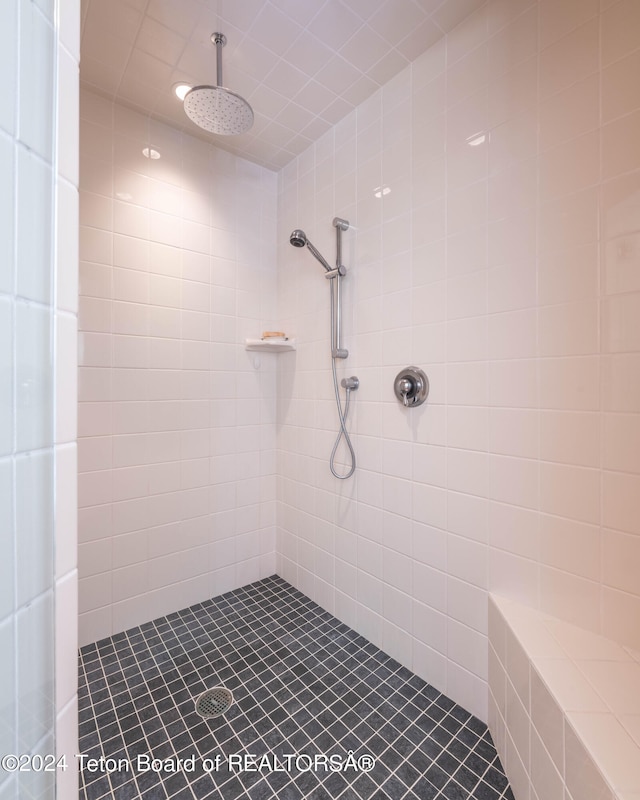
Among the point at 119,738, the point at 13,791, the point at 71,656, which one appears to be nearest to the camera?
the point at 13,791

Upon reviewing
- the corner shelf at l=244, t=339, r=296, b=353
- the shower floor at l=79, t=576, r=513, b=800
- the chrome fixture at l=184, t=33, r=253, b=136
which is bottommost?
the shower floor at l=79, t=576, r=513, b=800

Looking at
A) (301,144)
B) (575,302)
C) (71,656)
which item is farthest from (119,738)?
(301,144)

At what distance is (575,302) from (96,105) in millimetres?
2022

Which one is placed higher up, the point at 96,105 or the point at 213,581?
the point at 96,105

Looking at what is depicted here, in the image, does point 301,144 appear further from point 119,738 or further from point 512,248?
point 119,738

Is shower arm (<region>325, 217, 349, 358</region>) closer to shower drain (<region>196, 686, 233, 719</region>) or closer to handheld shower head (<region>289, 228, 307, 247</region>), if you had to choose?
handheld shower head (<region>289, 228, 307, 247</region>)

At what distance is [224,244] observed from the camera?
2.00m

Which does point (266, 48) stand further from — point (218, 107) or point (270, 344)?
point (270, 344)

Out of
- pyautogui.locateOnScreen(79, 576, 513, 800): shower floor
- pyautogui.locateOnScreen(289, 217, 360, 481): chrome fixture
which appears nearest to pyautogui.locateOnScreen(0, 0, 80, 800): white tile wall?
pyautogui.locateOnScreen(79, 576, 513, 800): shower floor

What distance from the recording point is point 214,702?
4.28 feet

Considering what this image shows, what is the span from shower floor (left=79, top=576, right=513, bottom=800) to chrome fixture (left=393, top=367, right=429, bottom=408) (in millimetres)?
1056

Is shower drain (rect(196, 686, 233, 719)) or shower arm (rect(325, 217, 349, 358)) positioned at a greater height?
shower arm (rect(325, 217, 349, 358))

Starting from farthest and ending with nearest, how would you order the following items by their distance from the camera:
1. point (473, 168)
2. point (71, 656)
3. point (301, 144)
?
point (301, 144)
point (473, 168)
point (71, 656)

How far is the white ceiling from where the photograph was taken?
1.24 meters
